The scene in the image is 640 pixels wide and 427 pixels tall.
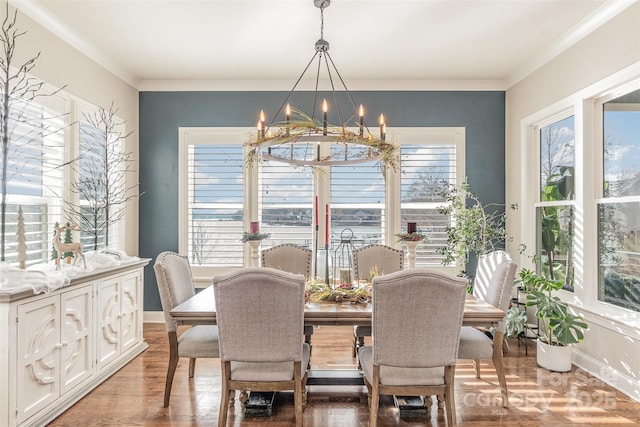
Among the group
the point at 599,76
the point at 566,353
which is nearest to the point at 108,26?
the point at 599,76

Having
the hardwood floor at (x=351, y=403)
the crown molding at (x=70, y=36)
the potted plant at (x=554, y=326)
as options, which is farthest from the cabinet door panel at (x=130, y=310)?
the potted plant at (x=554, y=326)

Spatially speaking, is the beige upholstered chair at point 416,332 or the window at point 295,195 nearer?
the beige upholstered chair at point 416,332

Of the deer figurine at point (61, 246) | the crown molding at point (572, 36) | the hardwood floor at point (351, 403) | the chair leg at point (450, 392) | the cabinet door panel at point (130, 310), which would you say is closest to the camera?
the chair leg at point (450, 392)

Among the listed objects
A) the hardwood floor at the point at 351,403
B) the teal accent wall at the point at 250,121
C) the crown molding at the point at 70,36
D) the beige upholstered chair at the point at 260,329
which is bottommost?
the hardwood floor at the point at 351,403

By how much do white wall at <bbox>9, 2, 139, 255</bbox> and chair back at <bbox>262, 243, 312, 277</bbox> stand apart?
1862mm

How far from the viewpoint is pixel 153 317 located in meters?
4.28

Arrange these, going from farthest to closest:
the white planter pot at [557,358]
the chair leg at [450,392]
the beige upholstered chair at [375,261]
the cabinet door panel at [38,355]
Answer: the beige upholstered chair at [375,261] → the white planter pot at [557,358] → the cabinet door panel at [38,355] → the chair leg at [450,392]

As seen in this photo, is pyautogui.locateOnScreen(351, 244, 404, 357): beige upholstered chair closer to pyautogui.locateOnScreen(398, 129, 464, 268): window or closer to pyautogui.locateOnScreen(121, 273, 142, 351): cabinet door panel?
pyautogui.locateOnScreen(398, 129, 464, 268): window

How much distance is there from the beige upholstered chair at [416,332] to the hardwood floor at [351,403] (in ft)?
1.60

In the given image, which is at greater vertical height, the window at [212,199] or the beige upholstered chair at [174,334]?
the window at [212,199]

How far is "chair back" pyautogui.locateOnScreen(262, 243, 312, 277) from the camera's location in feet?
10.7

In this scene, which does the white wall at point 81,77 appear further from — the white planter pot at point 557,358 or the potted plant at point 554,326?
the white planter pot at point 557,358

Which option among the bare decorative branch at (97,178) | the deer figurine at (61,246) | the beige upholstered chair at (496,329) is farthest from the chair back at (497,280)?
the bare decorative branch at (97,178)

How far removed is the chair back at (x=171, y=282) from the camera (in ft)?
7.72
